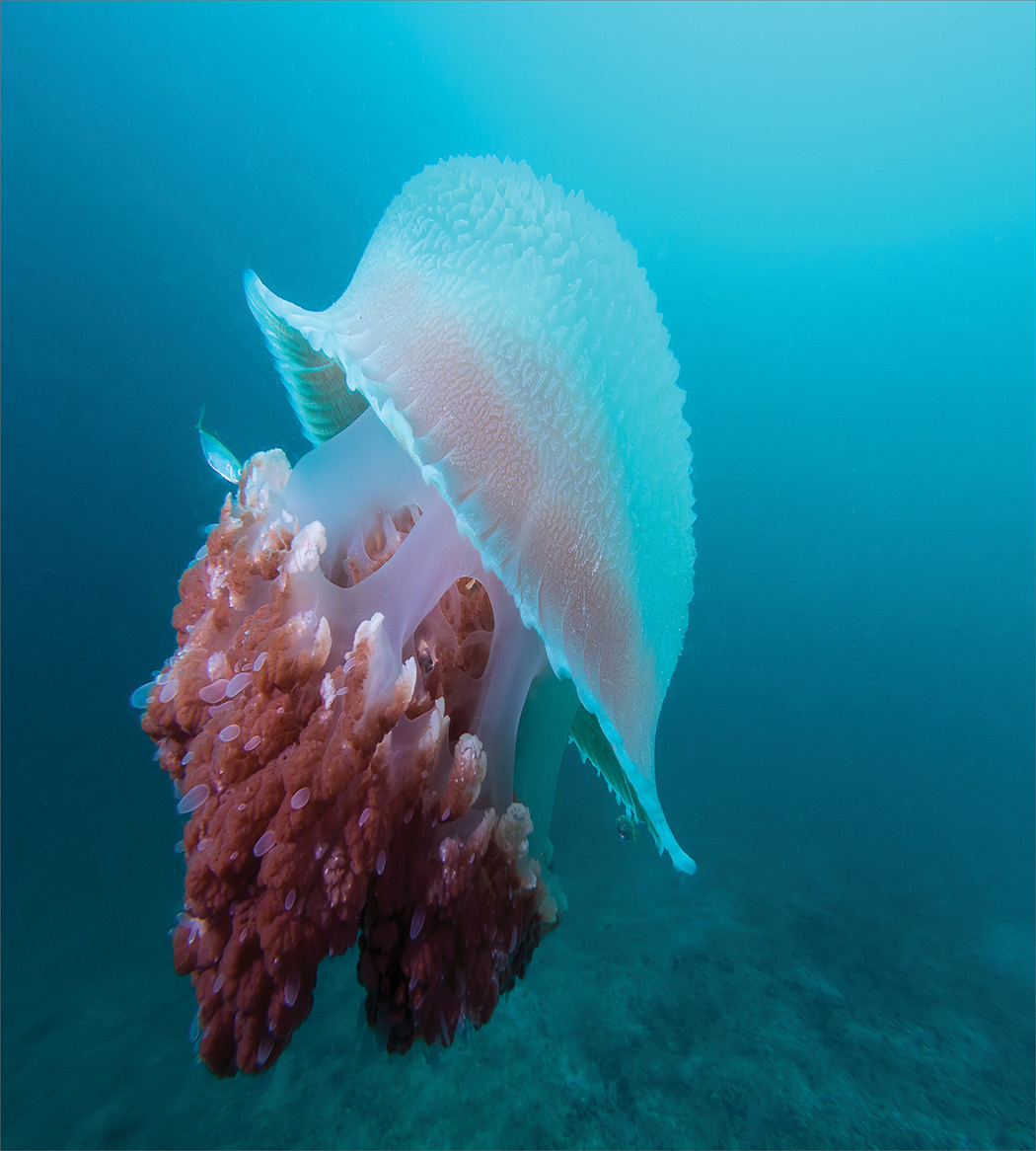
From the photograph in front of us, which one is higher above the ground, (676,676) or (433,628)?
(433,628)

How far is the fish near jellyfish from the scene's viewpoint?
1125 millimetres

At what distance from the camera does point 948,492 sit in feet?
122

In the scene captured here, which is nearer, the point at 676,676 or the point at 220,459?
the point at 220,459

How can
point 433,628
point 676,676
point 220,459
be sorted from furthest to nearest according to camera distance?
point 676,676
point 220,459
point 433,628

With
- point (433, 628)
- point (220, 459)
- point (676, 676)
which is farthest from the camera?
point (676, 676)

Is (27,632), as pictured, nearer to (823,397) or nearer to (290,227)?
(290,227)

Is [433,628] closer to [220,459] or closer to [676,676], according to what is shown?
[220,459]

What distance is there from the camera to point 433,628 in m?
1.58

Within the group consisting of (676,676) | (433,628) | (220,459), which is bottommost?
(676,676)

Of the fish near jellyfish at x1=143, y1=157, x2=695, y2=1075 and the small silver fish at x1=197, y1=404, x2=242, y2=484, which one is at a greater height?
the small silver fish at x1=197, y1=404, x2=242, y2=484

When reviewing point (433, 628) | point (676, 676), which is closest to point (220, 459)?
point (433, 628)

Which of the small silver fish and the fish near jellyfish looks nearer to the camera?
the fish near jellyfish

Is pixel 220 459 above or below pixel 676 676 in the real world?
above

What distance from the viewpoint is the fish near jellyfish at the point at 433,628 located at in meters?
1.12
